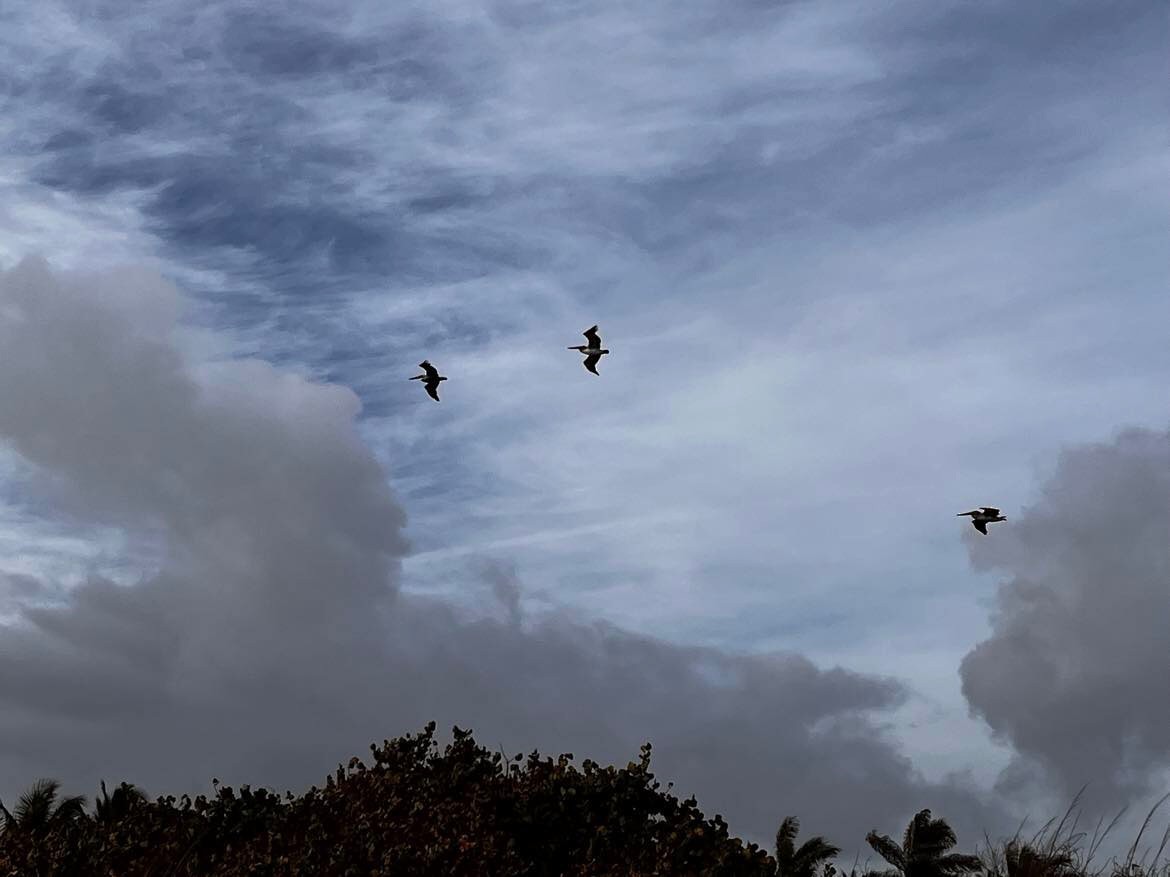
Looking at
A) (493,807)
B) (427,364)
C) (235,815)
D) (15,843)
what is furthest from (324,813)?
(427,364)

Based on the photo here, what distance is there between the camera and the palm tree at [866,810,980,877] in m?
50.8

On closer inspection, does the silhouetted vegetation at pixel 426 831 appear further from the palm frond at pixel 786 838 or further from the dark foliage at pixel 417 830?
the palm frond at pixel 786 838

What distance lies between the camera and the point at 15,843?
742 inches

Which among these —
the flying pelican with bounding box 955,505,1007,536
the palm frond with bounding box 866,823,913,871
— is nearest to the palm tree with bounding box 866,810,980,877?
the palm frond with bounding box 866,823,913,871

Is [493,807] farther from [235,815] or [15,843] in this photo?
[15,843]

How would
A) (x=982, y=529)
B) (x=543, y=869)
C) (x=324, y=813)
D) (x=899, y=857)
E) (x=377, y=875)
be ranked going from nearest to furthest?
(x=377, y=875) < (x=543, y=869) < (x=324, y=813) < (x=982, y=529) < (x=899, y=857)

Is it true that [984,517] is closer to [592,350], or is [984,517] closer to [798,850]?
[592,350]

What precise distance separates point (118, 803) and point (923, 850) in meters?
36.7

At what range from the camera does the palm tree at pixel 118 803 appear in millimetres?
19922

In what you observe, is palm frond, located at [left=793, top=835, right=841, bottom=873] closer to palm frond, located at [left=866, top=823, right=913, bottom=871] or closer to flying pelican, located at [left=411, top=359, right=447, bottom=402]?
palm frond, located at [left=866, top=823, right=913, bottom=871]

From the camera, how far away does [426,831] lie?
18500 mm

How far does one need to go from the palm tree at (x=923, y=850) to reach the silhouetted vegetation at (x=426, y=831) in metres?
32.6

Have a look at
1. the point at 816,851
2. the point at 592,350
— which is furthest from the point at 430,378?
the point at 816,851

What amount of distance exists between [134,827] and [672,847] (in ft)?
24.0
